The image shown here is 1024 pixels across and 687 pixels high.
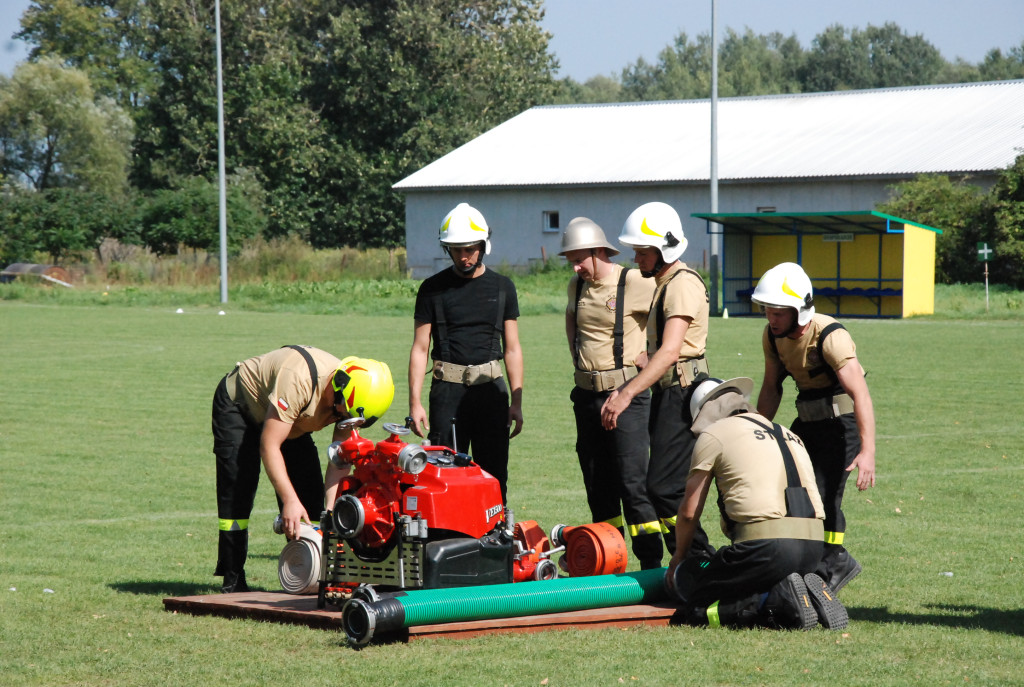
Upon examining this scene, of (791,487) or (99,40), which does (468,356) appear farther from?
(99,40)

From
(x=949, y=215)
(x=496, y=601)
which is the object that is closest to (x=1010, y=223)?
(x=949, y=215)

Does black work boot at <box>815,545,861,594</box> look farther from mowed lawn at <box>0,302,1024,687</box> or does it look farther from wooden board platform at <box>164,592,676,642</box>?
wooden board platform at <box>164,592,676,642</box>

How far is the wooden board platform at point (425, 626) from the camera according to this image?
619 cm

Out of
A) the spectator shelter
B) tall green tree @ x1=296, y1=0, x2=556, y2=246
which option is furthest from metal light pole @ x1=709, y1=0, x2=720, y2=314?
tall green tree @ x1=296, y1=0, x2=556, y2=246

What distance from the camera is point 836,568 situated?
6973 mm

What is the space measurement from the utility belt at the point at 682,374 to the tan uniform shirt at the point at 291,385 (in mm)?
1974

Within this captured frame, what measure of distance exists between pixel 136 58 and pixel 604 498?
285 ft

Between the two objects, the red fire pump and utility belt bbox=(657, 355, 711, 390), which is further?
utility belt bbox=(657, 355, 711, 390)

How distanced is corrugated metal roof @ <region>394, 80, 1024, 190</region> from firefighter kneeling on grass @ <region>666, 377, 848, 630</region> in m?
41.9

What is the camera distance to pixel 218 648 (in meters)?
6.00

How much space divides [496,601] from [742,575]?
4.08ft

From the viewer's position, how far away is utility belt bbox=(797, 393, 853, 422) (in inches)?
277

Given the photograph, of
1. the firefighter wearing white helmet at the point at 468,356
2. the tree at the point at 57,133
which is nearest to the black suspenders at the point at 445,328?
the firefighter wearing white helmet at the point at 468,356

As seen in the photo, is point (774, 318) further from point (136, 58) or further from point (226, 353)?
point (136, 58)
